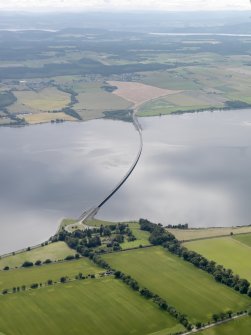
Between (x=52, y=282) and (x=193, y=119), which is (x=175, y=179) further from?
(x=193, y=119)

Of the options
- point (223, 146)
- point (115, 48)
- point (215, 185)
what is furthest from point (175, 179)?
point (115, 48)

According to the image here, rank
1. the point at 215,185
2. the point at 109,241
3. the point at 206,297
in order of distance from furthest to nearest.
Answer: the point at 215,185 → the point at 109,241 → the point at 206,297

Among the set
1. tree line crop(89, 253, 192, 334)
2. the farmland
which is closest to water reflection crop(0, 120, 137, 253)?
tree line crop(89, 253, 192, 334)

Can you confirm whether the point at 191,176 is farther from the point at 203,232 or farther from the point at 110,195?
the point at 203,232

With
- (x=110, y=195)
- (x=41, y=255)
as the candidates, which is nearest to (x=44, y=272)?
(x=41, y=255)

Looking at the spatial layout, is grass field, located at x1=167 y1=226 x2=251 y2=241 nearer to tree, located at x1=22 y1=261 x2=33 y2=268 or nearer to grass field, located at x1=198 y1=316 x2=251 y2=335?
tree, located at x1=22 y1=261 x2=33 y2=268

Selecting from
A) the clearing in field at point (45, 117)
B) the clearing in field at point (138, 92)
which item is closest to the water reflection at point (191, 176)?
the clearing in field at point (45, 117)

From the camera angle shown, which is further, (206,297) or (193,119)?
(193,119)
